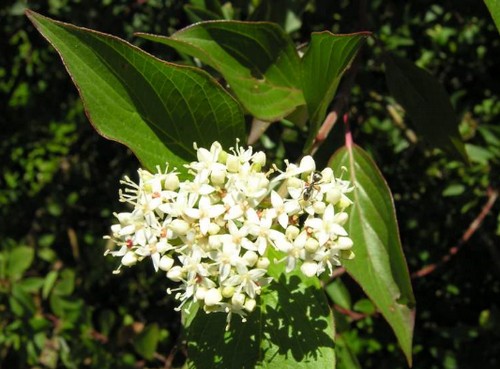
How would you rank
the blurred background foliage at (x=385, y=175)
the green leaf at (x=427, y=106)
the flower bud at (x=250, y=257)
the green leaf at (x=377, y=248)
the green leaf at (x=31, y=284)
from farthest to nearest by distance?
the green leaf at (x=31, y=284) → the blurred background foliage at (x=385, y=175) → the green leaf at (x=427, y=106) → the green leaf at (x=377, y=248) → the flower bud at (x=250, y=257)

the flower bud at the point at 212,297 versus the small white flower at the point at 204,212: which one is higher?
the small white flower at the point at 204,212

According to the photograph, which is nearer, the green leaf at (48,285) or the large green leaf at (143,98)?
Answer: the large green leaf at (143,98)

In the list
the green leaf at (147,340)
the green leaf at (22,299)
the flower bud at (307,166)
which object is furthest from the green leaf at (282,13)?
the green leaf at (22,299)

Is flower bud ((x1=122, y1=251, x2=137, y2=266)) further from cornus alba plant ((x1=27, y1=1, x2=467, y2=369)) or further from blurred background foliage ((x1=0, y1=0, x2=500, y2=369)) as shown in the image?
blurred background foliage ((x1=0, y1=0, x2=500, y2=369))

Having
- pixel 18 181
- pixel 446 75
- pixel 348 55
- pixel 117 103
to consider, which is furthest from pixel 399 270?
pixel 18 181

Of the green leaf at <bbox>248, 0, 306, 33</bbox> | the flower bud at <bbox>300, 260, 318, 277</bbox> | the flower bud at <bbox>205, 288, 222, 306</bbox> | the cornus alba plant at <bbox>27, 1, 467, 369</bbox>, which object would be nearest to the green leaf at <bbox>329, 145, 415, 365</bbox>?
the cornus alba plant at <bbox>27, 1, 467, 369</bbox>

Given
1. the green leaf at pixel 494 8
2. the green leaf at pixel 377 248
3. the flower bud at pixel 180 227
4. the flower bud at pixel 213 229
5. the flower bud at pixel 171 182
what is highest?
the green leaf at pixel 494 8

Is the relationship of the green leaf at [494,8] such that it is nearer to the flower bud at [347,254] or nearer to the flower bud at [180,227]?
the flower bud at [347,254]

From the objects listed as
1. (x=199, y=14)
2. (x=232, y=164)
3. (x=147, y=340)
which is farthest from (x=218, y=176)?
(x=147, y=340)
